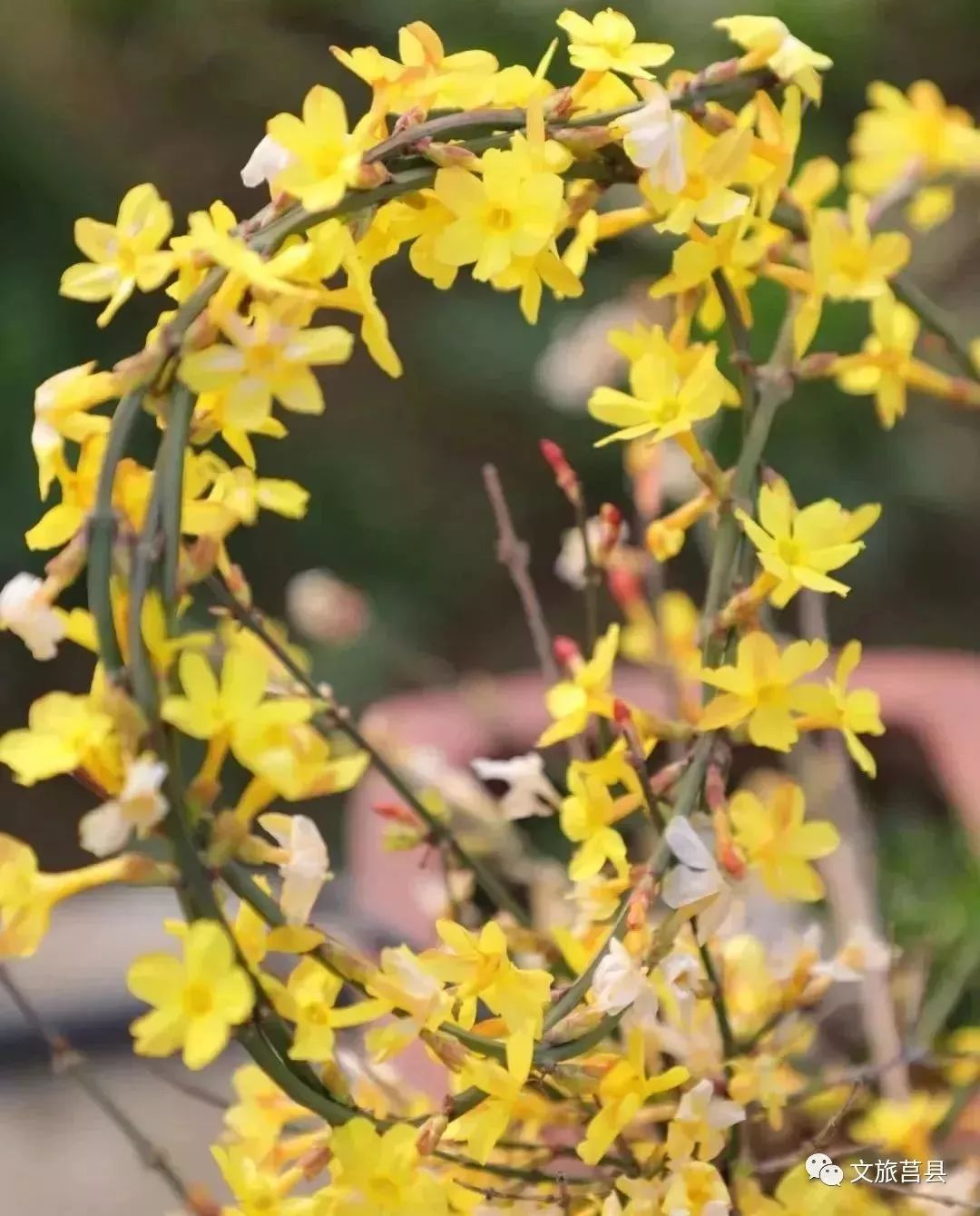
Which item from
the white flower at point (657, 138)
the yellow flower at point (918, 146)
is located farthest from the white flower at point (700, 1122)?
the yellow flower at point (918, 146)

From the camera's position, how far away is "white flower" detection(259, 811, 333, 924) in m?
0.24

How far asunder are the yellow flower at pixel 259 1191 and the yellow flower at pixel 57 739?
4.4 inches

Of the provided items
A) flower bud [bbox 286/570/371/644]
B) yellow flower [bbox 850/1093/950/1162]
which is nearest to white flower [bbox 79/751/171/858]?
yellow flower [bbox 850/1093/950/1162]

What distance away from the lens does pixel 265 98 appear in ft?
3.84

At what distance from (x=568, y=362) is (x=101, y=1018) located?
490mm

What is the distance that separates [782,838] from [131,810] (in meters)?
0.17

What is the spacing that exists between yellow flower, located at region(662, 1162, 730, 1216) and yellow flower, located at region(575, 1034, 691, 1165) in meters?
0.02

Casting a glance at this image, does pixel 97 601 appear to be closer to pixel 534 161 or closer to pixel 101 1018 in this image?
pixel 534 161

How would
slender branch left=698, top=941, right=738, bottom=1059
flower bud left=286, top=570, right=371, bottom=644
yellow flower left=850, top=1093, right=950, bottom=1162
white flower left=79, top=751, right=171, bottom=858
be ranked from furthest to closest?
flower bud left=286, top=570, right=371, bottom=644, yellow flower left=850, top=1093, right=950, bottom=1162, slender branch left=698, top=941, right=738, bottom=1059, white flower left=79, top=751, right=171, bottom=858

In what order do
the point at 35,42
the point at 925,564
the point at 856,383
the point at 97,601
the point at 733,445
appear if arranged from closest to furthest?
the point at 97,601 → the point at 856,383 → the point at 733,445 → the point at 35,42 → the point at 925,564

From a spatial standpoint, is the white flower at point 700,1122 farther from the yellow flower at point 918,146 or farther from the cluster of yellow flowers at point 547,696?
the yellow flower at point 918,146

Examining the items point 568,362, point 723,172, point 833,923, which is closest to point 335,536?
point 568,362

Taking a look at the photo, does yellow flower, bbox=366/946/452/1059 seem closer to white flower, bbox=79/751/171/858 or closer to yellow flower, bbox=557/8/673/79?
white flower, bbox=79/751/171/858

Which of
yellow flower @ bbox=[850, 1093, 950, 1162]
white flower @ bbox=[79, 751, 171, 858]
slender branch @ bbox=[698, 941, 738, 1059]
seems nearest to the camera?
white flower @ bbox=[79, 751, 171, 858]
